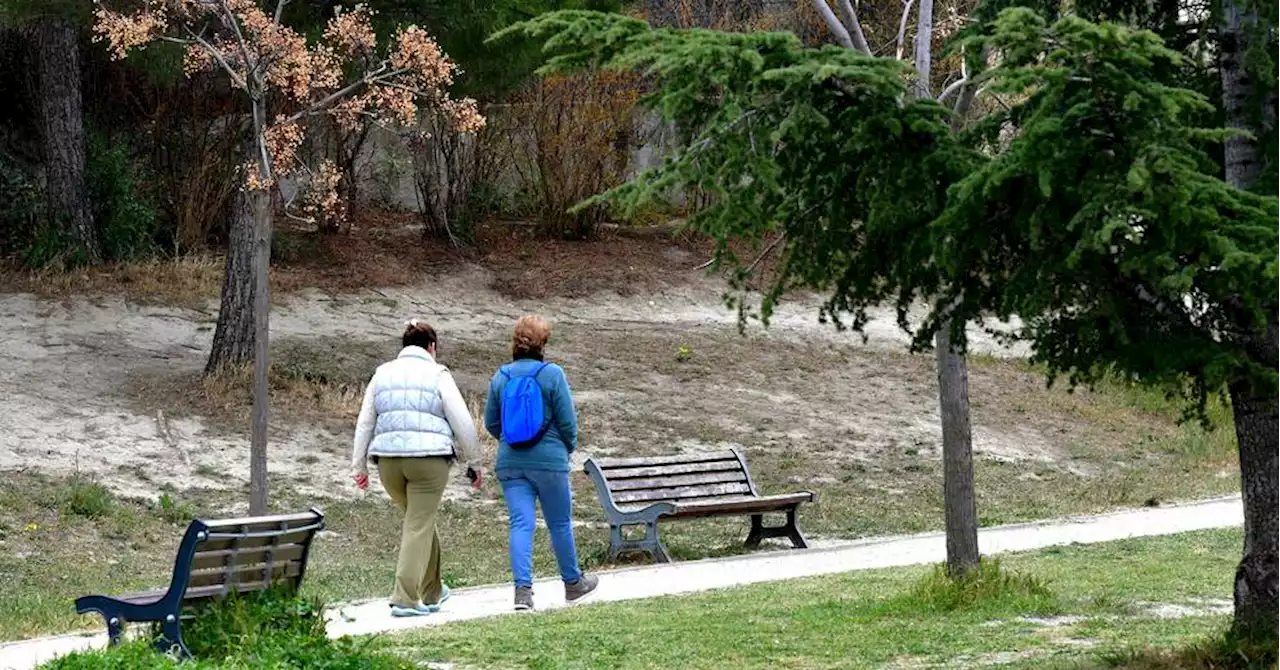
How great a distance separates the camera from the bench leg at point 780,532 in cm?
1504

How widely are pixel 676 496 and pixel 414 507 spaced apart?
15.4 ft

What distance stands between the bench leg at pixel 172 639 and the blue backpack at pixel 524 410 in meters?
2.98

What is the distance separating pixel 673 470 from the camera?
1485 cm

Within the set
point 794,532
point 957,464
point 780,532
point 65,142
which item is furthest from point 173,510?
point 65,142

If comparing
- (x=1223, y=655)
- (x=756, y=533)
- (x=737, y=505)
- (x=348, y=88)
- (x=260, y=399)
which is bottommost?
(x=756, y=533)

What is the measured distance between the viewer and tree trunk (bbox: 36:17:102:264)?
22.4 metres

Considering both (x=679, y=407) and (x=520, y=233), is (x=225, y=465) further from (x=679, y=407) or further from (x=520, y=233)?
(x=520, y=233)

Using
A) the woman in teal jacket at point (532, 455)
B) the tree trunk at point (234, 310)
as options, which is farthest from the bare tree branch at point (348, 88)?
the tree trunk at point (234, 310)

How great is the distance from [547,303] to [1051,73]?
64.7 ft

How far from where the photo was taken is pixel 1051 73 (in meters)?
6.05

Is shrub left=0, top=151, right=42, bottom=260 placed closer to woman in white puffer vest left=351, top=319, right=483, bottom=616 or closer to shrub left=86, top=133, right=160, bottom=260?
shrub left=86, top=133, right=160, bottom=260

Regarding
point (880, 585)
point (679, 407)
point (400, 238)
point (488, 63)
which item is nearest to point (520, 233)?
point (400, 238)

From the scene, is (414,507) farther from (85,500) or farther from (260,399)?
(85,500)

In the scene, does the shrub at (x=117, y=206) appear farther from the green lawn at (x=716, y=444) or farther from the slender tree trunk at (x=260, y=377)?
the slender tree trunk at (x=260, y=377)
